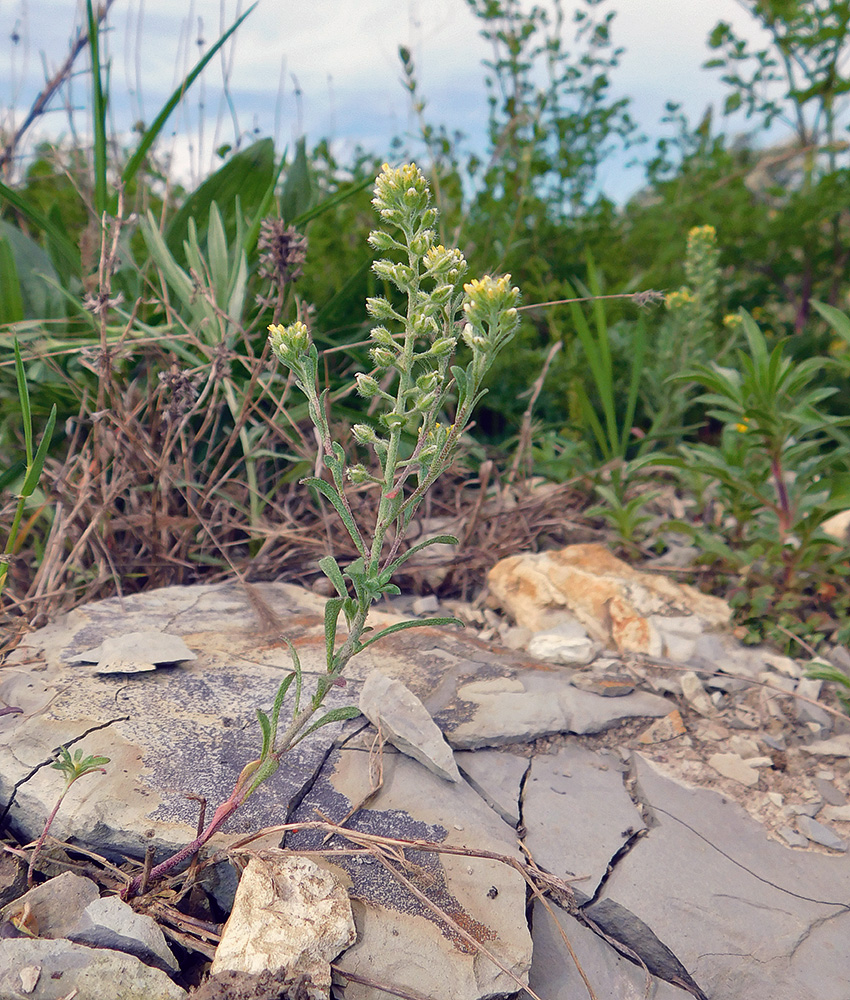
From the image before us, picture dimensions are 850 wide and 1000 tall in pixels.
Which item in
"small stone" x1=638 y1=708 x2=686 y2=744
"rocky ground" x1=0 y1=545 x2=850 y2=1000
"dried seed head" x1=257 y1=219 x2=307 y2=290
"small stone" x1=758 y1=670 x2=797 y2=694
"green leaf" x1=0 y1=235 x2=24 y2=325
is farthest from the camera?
"green leaf" x1=0 y1=235 x2=24 y2=325

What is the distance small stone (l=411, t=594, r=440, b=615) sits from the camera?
227 cm

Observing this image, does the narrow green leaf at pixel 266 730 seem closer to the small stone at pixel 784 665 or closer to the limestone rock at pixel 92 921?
the limestone rock at pixel 92 921

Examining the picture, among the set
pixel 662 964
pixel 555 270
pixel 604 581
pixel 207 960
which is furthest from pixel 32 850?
pixel 555 270

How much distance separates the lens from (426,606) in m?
2.29

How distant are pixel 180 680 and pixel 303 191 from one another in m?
2.08

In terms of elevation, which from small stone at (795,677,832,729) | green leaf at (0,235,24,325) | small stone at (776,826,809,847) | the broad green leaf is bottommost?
small stone at (776,826,809,847)

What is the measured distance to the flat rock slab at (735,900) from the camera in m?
1.33

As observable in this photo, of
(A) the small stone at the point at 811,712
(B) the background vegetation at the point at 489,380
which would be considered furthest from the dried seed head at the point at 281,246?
(A) the small stone at the point at 811,712

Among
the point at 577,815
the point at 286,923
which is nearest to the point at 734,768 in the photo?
the point at 577,815

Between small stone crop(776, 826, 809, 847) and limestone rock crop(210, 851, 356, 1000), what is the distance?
3.03 feet

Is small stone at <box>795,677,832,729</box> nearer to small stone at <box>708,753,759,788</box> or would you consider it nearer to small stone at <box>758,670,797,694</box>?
small stone at <box>758,670,797,694</box>

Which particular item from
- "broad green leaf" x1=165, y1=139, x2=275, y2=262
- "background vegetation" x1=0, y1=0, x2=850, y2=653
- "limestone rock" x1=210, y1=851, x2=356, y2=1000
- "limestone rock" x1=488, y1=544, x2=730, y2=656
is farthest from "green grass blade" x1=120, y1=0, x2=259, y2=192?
"limestone rock" x1=210, y1=851, x2=356, y2=1000

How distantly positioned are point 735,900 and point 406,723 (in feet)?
2.26

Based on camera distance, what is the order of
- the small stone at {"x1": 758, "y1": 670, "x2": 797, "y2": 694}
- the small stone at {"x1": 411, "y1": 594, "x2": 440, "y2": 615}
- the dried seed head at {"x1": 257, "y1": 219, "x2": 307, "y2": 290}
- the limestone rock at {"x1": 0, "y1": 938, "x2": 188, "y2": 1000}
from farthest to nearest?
the small stone at {"x1": 411, "y1": 594, "x2": 440, "y2": 615}
the dried seed head at {"x1": 257, "y1": 219, "x2": 307, "y2": 290}
the small stone at {"x1": 758, "y1": 670, "x2": 797, "y2": 694}
the limestone rock at {"x1": 0, "y1": 938, "x2": 188, "y2": 1000}
